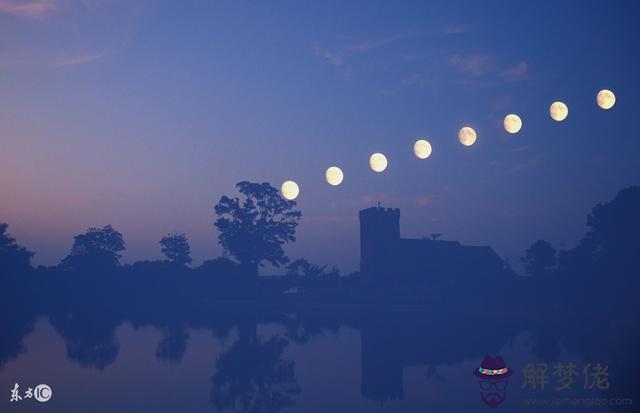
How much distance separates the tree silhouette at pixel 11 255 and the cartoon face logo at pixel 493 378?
168 ft

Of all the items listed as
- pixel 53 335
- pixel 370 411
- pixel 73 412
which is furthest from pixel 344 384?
pixel 53 335

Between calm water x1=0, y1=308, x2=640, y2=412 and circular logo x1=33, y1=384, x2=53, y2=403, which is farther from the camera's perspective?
circular logo x1=33, y1=384, x2=53, y2=403

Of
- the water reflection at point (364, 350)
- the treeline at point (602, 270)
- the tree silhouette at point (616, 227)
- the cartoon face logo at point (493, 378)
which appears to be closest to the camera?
the cartoon face logo at point (493, 378)

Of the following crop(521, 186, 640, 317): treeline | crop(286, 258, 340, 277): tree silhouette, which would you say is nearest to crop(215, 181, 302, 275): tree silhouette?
crop(286, 258, 340, 277): tree silhouette

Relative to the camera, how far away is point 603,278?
3284cm

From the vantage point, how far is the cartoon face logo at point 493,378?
341 inches

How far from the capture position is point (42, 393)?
43.8 feet

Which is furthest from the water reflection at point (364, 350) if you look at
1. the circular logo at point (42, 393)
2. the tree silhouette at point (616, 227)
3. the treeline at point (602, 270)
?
the tree silhouette at point (616, 227)

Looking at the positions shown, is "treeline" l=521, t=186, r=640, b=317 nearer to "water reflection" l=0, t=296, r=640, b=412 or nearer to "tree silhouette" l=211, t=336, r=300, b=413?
"water reflection" l=0, t=296, r=640, b=412

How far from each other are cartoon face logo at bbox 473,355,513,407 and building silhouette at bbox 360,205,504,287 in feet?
116

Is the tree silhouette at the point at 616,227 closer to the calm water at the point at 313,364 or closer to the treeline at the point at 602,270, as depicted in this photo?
the treeline at the point at 602,270

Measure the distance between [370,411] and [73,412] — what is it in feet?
23.8

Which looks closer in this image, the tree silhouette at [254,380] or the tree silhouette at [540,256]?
the tree silhouette at [254,380]

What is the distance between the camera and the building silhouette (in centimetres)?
5072
